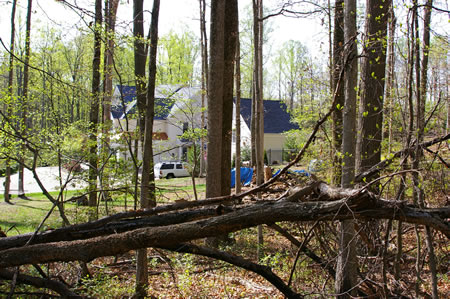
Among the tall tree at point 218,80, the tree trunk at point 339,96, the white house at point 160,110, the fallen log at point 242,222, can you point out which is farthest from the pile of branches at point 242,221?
the tall tree at point 218,80

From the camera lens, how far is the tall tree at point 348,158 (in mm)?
3891

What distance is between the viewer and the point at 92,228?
4.18m

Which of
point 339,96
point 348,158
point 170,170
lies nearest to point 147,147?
point 348,158

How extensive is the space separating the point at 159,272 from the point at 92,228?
313cm

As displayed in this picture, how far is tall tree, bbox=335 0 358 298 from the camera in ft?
12.8

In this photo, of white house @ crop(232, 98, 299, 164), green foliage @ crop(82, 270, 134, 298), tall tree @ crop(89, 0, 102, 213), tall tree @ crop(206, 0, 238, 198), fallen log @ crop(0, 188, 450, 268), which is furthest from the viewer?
white house @ crop(232, 98, 299, 164)

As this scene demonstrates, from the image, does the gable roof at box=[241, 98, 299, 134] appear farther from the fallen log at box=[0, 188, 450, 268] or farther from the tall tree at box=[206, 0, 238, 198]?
the fallen log at box=[0, 188, 450, 268]

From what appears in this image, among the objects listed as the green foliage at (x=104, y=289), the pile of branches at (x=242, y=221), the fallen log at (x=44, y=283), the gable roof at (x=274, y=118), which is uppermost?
the gable roof at (x=274, y=118)

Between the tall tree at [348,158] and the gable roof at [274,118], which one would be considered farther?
the gable roof at [274,118]

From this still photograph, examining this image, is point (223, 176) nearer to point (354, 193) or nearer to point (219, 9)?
point (219, 9)

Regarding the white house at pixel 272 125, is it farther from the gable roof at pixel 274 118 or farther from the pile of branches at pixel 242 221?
the pile of branches at pixel 242 221

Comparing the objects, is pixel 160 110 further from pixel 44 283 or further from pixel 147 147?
pixel 44 283

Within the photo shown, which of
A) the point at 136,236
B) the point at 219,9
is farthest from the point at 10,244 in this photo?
the point at 219,9

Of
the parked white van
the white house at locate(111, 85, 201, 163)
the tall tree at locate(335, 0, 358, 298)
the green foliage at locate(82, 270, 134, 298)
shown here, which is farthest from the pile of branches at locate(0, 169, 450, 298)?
the parked white van
